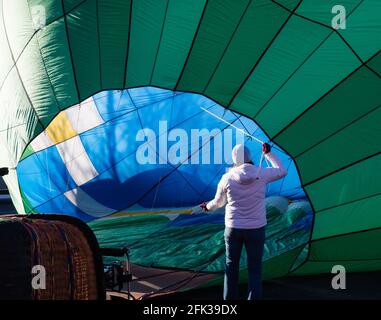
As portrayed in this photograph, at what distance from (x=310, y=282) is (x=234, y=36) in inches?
81.9

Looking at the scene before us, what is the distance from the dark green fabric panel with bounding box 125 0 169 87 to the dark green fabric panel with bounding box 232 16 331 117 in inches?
28.4

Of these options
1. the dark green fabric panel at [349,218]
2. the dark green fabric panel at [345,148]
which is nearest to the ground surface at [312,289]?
the dark green fabric panel at [349,218]

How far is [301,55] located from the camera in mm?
4281

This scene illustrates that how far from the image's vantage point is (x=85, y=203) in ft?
16.0

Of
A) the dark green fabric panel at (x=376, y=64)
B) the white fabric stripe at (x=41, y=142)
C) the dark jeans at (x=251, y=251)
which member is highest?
the dark green fabric panel at (x=376, y=64)

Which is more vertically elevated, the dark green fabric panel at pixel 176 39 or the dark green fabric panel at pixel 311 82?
the dark green fabric panel at pixel 176 39

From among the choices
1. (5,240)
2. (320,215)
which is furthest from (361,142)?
(5,240)

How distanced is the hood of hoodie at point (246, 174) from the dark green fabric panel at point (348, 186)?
1.04m

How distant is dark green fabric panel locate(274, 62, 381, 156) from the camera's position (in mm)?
4312

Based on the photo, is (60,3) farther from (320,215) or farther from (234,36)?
(320,215)

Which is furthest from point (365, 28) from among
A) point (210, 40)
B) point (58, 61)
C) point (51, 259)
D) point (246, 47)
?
point (51, 259)

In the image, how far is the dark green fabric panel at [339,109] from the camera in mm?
4312

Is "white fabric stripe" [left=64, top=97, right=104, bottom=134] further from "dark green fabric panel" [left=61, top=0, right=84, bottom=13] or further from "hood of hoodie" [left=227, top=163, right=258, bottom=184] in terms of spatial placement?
"hood of hoodie" [left=227, top=163, right=258, bottom=184]

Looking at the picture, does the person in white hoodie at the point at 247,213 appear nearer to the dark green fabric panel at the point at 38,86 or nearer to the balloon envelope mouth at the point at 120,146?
the balloon envelope mouth at the point at 120,146
